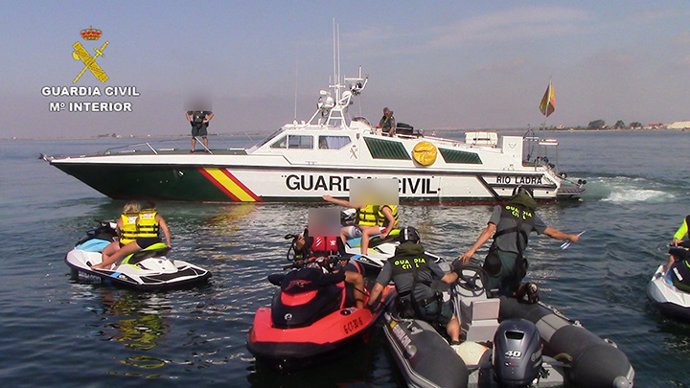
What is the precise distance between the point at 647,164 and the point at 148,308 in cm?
3867

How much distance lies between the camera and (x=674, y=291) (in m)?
8.22

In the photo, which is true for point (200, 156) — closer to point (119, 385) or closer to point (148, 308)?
point (148, 308)

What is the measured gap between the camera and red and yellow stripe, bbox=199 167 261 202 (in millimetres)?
19250

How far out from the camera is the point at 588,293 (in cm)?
997

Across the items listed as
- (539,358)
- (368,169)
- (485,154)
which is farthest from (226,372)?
(485,154)

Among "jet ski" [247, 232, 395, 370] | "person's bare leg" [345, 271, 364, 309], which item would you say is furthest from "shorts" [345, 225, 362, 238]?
"jet ski" [247, 232, 395, 370]

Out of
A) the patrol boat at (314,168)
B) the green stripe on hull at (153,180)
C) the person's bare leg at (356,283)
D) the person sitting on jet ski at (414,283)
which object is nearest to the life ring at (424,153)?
the patrol boat at (314,168)

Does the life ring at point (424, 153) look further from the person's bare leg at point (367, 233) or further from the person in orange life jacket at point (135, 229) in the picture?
the person in orange life jacket at point (135, 229)

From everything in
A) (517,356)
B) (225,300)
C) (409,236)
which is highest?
(409,236)

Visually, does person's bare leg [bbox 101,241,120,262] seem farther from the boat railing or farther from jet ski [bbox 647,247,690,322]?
the boat railing

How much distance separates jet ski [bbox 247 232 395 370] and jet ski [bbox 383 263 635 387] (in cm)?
53

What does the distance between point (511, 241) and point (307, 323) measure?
2916mm

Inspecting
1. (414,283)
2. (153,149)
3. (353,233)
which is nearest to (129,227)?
(353,233)

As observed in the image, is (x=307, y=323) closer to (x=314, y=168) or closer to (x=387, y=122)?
(x=314, y=168)
